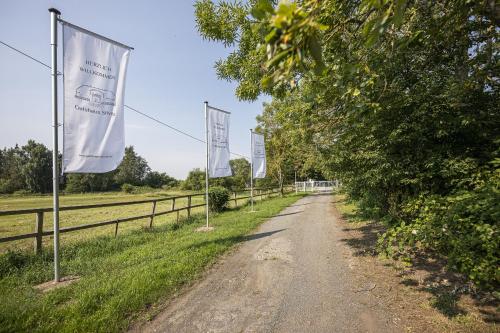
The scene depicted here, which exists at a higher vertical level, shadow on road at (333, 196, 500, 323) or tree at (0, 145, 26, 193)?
tree at (0, 145, 26, 193)

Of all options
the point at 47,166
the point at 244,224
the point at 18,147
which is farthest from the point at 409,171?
the point at 18,147

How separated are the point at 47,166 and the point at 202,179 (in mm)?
39517

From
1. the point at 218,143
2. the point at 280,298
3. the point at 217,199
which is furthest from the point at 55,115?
the point at 217,199

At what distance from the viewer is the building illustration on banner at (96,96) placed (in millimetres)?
4473

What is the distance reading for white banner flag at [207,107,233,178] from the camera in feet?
30.6

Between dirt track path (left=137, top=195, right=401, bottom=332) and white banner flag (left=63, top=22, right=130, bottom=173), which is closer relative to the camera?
dirt track path (left=137, top=195, right=401, bottom=332)

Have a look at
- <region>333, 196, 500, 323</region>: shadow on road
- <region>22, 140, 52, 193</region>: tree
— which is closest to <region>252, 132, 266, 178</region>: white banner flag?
<region>333, 196, 500, 323</region>: shadow on road

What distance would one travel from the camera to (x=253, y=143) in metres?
13.9

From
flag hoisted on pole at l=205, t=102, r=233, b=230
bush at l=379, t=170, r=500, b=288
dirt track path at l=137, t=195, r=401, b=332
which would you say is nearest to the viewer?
bush at l=379, t=170, r=500, b=288

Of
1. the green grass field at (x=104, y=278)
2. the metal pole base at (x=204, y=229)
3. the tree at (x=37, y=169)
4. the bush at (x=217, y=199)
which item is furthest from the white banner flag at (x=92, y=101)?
the tree at (x=37, y=169)

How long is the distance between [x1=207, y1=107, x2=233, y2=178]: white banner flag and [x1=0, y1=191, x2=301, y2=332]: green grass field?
2820mm

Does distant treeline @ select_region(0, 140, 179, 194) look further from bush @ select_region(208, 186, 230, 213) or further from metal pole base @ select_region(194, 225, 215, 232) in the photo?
metal pole base @ select_region(194, 225, 215, 232)

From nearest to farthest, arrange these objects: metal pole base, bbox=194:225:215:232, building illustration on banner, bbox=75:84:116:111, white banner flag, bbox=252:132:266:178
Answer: building illustration on banner, bbox=75:84:116:111, metal pole base, bbox=194:225:215:232, white banner flag, bbox=252:132:266:178

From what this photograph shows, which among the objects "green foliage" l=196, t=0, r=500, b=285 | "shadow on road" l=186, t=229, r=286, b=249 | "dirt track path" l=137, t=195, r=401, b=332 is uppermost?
"green foliage" l=196, t=0, r=500, b=285
